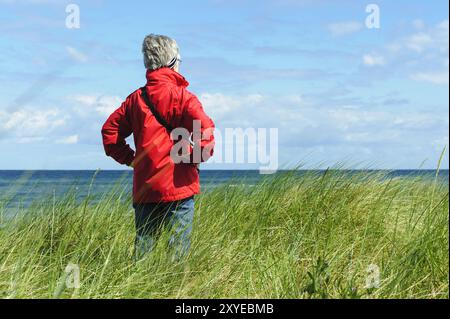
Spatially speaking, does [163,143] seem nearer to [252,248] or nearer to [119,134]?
[119,134]

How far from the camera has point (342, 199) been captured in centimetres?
555

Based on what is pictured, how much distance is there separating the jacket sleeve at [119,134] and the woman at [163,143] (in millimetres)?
19

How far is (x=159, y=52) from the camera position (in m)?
4.33

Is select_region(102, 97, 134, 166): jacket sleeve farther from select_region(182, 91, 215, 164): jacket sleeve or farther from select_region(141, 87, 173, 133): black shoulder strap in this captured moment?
select_region(182, 91, 215, 164): jacket sleeve

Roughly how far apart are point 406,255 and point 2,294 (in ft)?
8.36

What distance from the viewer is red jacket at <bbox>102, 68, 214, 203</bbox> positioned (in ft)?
13.6

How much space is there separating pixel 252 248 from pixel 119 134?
136 centimetres

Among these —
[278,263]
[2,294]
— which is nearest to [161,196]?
[278,263]

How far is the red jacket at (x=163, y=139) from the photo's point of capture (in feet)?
13.6

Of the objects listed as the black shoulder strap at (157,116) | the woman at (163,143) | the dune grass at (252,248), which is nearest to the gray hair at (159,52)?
the woman at (163,143)

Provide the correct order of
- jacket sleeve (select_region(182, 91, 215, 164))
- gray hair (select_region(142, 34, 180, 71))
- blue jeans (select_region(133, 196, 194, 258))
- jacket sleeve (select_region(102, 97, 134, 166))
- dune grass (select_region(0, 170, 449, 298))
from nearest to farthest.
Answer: dune grass (select_region(0, 170, 449, 298)) < jacket sleeve (select_region(182, 91, 215, 164)) < blue jeans (select_region(133, 196, 194, 258)) < gray hair (select_region(142, 34, 180, 71)) < jacket sleeve (select_region(102, 97, 134, 166))

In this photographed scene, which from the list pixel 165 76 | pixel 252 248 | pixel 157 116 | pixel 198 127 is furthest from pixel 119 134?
pixel 252 248

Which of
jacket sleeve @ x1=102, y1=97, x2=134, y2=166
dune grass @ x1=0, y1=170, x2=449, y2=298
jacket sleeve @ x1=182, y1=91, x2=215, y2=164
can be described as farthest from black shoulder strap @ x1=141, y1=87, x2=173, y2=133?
dune grass @ x1=0, y1=170, x2=449, y2=298
